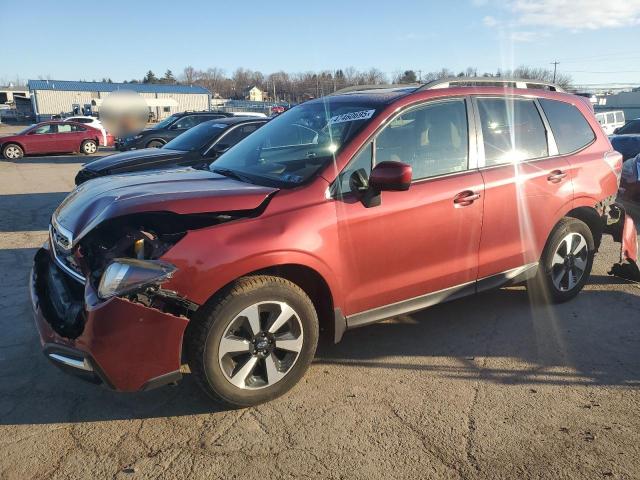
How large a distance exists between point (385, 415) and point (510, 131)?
2.59 m

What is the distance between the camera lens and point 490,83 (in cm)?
425

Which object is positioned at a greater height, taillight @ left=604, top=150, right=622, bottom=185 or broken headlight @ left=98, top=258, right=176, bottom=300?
taillight @ left=604, top=150, right=622, bottom=185

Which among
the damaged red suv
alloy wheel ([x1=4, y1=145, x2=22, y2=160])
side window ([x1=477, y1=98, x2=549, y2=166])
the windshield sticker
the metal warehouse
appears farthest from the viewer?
the metal warehouse

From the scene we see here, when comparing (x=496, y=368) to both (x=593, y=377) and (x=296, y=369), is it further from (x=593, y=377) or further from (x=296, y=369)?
(x=296, y=369)

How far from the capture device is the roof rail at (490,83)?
3.91 meters

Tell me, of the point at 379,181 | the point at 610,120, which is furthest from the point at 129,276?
the point at 610,120

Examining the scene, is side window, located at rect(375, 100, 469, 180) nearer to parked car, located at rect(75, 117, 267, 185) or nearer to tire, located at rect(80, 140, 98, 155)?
parked car, located at rect(75, 117, 267, 185)

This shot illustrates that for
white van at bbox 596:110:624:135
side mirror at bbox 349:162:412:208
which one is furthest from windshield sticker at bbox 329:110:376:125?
white van at bbox 596:110:624:135

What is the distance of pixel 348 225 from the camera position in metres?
3.19

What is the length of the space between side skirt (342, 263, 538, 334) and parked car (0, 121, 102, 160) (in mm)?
20330

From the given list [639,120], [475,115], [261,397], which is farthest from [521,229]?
[639,120]

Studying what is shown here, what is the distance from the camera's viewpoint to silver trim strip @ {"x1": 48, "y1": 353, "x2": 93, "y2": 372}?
105 inches

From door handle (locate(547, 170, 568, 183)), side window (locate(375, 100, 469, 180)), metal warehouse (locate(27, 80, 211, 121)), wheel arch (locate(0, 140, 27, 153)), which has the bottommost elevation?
door handle (locate(547, 170, 568, 183))

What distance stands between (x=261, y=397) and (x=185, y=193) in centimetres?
134
